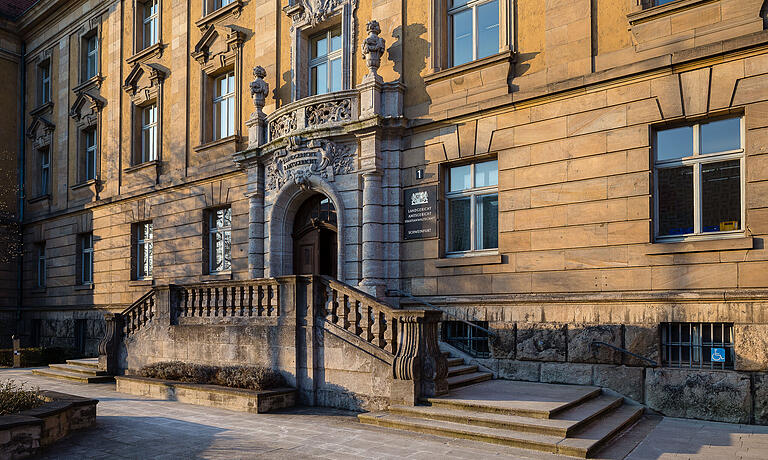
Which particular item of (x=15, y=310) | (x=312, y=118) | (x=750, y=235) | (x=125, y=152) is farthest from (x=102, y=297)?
(x=750, y=235)

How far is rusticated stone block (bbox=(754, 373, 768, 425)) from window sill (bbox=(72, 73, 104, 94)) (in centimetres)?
2236

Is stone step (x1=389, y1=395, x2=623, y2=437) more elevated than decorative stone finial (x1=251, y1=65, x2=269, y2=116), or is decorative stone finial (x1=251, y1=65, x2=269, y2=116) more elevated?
decorative stone finial (x1=251, y1=65, x2=269, y2=116)

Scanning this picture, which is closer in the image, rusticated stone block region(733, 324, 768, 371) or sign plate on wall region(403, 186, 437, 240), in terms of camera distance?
rusticated stone block region(733, 324, 768, 371)

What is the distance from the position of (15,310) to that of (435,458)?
80.0 ft

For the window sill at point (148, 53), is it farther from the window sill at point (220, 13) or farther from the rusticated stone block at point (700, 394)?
the rusticated stone block at point (700, 394)

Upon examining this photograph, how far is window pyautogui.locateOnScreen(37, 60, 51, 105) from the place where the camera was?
25.9 m

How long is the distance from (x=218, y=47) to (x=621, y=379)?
46.6ft

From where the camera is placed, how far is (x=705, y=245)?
9.38 meters

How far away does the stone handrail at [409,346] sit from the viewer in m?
9.23

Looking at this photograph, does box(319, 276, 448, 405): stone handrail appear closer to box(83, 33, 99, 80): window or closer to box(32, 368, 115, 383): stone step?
box(32, 368, 115, 383): stone step

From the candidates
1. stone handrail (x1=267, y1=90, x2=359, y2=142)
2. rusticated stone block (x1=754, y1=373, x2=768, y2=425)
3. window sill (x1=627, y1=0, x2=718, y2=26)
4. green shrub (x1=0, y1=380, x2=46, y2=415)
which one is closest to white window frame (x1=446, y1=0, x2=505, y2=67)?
stone handrail (x1=267, y1=90, x2=359, y2=142)

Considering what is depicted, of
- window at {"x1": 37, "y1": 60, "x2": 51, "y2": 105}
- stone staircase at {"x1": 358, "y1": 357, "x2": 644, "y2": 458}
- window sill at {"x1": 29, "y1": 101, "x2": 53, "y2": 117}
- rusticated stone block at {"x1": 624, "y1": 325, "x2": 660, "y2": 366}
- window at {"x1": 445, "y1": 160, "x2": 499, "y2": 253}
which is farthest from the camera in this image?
window at {"x1": 37, "y1": 60, "x2": 51, "y2": 105}

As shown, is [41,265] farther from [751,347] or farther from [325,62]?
[751,347]

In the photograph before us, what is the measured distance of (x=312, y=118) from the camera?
14305 mm
